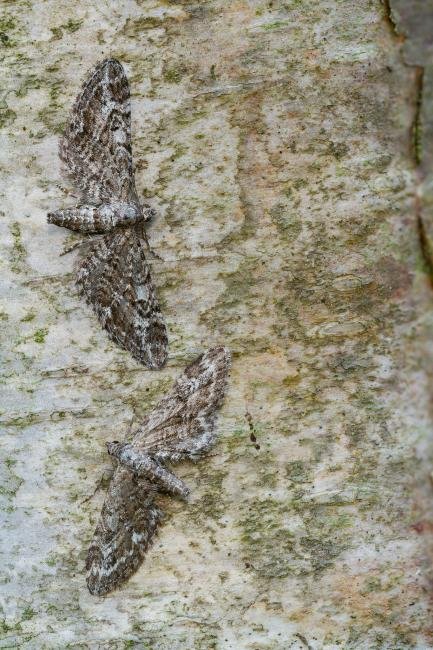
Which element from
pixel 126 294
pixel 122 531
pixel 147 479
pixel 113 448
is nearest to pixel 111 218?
pixel 126 294

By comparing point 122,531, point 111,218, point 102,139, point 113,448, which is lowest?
point 122,531

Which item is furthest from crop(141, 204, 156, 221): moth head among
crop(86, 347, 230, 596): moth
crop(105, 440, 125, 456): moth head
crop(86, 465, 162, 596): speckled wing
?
crop(86, 465, 162, 596): speckled wing

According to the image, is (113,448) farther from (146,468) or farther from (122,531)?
(122,531)

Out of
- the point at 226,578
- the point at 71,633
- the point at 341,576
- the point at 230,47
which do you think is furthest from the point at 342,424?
the point at 230,47

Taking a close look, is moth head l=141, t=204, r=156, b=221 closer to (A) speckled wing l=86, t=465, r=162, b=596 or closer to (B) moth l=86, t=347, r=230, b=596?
(B) moth l=86, t=347, r=230, b=596

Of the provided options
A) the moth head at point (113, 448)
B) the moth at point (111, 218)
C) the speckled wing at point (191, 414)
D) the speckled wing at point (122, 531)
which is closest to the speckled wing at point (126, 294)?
the moth at point (111, 218)

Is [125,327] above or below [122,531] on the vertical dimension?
above
